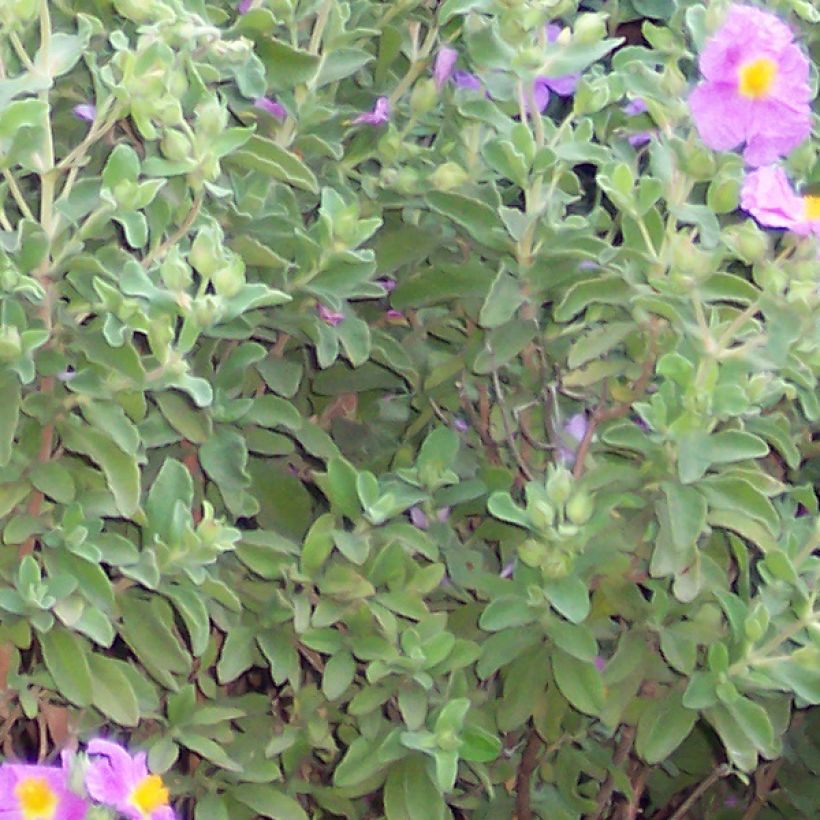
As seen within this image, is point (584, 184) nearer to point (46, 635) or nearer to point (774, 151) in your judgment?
point (774, 151)

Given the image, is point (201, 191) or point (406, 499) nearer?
point (201, 191)

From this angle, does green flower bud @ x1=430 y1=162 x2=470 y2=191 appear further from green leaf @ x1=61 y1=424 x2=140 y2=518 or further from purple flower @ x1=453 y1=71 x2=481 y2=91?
green leaf @ x1=61 y1=424 x2=140 y2=518

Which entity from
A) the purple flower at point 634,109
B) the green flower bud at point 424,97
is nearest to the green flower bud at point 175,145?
the green flower bud at point 424,97

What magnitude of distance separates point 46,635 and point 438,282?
18.6 inches

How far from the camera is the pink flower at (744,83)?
105 centimetres

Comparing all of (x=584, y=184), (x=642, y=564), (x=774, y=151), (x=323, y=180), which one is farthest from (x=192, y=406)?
(x=584, y=184)

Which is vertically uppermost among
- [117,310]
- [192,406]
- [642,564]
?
[117,310]

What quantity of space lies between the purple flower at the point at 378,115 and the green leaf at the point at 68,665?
0.58 meters

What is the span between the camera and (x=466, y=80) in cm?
129

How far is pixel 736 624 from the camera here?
1.12 m

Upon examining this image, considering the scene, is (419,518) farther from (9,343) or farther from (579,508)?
(9,343)

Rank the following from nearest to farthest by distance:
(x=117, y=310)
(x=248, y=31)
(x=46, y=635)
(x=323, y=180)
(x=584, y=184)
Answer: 1. (x=117, y=310)
2. (x=46, y=635)
3. (x=248, y=31)
4. (x=323, y=180)
5. (x=584, y=184)

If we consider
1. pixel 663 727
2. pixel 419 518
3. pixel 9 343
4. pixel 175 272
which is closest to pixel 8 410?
pixel 9 343

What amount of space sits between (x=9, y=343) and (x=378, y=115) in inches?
19.6
